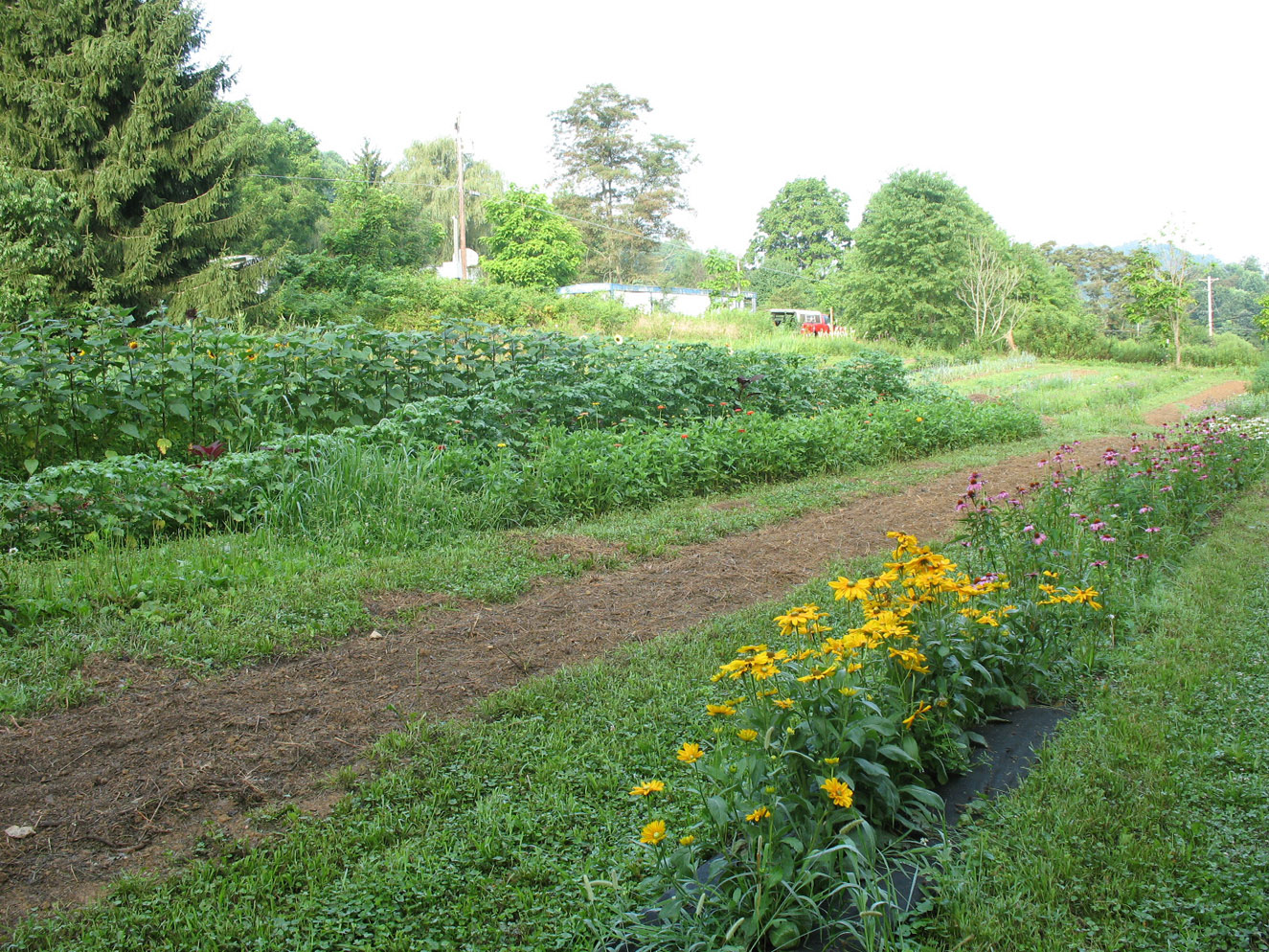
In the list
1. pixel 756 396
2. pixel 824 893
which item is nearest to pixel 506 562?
pixel 824 893

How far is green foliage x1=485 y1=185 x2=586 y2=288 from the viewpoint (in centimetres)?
3997

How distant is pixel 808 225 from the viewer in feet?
201

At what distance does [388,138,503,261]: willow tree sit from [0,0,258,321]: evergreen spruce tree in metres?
24.7

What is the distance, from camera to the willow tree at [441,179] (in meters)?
43.4

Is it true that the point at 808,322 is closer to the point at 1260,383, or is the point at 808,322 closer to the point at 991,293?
the point at 991,293

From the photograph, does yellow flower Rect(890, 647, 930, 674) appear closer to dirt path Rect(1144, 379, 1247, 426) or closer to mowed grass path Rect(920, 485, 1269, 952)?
mowed grass path Rect(920, 485, 1269, 952)

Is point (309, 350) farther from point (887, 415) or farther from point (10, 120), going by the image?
point (10, 120)

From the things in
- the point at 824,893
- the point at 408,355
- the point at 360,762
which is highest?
the point at 408,355

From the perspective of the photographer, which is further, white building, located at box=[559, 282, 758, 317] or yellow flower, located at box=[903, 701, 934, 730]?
white building, located at box=[559, 282, 758, 317]

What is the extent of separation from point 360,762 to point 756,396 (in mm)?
7416

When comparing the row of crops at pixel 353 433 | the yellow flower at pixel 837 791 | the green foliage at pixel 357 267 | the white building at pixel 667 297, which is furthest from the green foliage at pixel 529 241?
the yellow flower at pixel 837 791

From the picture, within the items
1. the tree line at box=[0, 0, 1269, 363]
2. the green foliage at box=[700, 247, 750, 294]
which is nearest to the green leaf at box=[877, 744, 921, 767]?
the tree line at box=[0, 0, 1269, 363]

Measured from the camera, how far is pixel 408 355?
23.5 ft

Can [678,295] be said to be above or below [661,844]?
above
